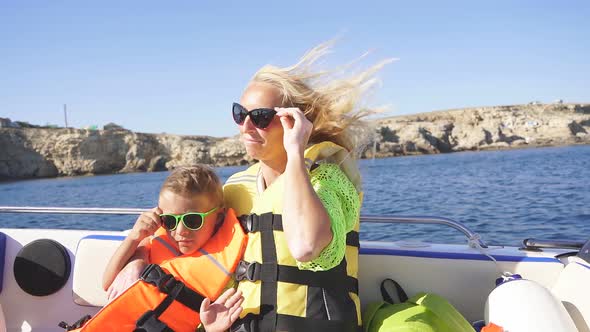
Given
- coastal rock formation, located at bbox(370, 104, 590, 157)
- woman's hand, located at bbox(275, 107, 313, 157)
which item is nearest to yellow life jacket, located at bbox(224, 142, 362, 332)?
woman's hand, located at bbox(275, 107, 313, 157)

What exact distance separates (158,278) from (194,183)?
16.8 inches

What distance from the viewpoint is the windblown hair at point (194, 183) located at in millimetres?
2314

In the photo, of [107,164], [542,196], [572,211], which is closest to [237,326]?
[572,211]

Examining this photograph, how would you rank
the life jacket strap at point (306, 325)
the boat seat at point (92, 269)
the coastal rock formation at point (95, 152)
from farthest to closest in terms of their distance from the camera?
the coastal rock formation at point (95, 152), the boat seat at point (92, 269), the life jacket strap at point (306, 325)

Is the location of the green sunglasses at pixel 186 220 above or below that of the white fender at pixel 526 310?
above

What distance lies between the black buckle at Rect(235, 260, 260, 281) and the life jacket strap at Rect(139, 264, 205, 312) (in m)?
0.24

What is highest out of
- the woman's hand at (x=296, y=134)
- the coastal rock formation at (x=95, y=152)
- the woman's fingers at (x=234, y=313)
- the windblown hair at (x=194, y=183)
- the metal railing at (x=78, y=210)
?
the woman's hand at (x=296, y=134)

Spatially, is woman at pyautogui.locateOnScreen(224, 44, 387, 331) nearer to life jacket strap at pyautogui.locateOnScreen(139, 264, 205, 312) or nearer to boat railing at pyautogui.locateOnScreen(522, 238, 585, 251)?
life jacket strap at pyautogui.locateOnScreen(139, 264, 205, 312)

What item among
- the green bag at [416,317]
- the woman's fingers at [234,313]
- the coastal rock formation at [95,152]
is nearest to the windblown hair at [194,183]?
the woman's fingers at [234,313]

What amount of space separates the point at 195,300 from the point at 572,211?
1224 centimetres

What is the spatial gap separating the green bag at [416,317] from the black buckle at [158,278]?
2.80ft

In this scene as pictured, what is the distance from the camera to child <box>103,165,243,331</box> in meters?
2.30

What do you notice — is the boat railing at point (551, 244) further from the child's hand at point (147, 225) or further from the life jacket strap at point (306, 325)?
the child's hand at point (147, 225)

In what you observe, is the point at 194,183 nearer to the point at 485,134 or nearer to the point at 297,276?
the point at 297,276
